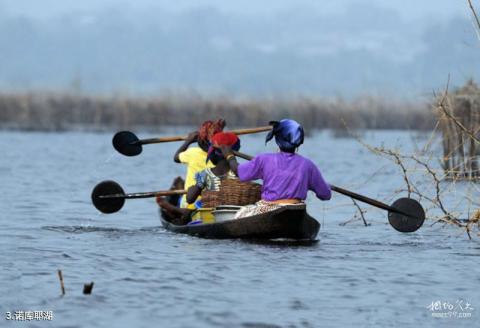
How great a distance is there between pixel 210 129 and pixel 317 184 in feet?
5.80

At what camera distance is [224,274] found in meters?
11.4

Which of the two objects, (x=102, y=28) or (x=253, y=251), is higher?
(x=102, y=28)

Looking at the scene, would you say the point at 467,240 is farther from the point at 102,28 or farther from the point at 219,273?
the point at 102,28

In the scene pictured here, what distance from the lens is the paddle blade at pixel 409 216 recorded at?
13961mm

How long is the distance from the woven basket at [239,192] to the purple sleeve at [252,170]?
799 mm

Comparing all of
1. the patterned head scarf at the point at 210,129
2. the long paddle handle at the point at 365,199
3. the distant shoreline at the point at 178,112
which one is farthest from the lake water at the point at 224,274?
the distant shoreline at the point at 178,112

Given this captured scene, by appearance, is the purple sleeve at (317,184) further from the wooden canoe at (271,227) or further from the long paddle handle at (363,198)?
the long paddle handle at (363,198)

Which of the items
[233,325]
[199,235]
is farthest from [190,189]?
[233,325]

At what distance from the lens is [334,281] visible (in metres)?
11.2

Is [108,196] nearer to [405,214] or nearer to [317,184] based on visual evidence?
[317,184]

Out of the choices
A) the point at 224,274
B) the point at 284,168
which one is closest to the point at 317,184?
the point at 284,168

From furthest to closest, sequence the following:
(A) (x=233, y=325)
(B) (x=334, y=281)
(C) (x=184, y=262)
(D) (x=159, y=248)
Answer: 1. (D) (x=159, y=248)
2. (C) (x=184, y=262)
3. (B) (x=334, y=281)
4. (A) (x=233, y=325)

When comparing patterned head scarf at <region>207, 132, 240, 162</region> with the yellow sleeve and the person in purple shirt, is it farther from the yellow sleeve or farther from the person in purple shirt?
the yellow sleeve

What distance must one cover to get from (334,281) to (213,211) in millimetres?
3081
